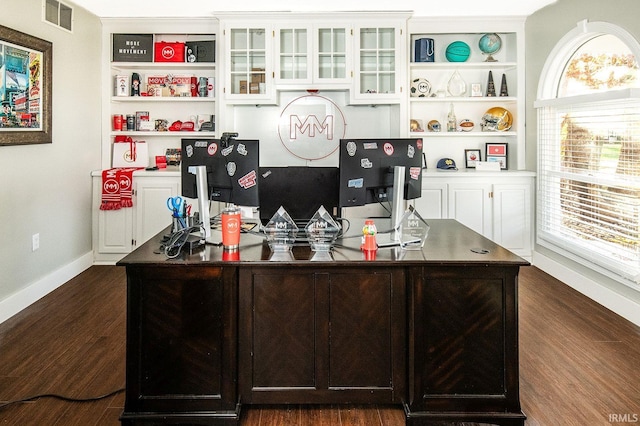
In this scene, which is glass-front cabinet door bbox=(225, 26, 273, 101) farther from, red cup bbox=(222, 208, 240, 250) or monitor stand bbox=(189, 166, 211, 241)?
red cup bbox=(222, 208, 240, 250)

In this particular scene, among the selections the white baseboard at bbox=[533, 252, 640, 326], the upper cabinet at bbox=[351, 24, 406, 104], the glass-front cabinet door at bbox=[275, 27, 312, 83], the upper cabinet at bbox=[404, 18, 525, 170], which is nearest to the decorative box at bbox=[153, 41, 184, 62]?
the glass-front cabinet door at bbox=[275, 27, 312, 83]

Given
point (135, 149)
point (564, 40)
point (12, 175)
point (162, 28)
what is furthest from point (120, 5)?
point (564, 40)

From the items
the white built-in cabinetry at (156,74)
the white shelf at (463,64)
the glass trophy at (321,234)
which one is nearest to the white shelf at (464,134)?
the white shelf at (463,64)

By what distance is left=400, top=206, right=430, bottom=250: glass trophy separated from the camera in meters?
2.51

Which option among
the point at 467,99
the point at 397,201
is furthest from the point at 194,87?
the point at 397,201

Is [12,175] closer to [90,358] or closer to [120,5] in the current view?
[90,358]

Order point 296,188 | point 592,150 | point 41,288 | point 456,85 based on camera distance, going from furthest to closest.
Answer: point 456,85, point 592,150, point 41,288, point 296,188

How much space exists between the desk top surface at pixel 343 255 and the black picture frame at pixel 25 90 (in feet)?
6.08

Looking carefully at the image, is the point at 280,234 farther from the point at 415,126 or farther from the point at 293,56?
the point at 415,126

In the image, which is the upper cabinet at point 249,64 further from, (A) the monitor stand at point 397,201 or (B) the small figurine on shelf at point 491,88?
(A) the monitor stand at point 397,201

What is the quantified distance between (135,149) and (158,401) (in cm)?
374

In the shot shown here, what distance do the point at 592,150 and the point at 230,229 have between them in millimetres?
3291

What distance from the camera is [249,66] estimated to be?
5160mm

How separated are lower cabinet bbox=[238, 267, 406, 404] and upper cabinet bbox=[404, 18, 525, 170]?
321 cm
